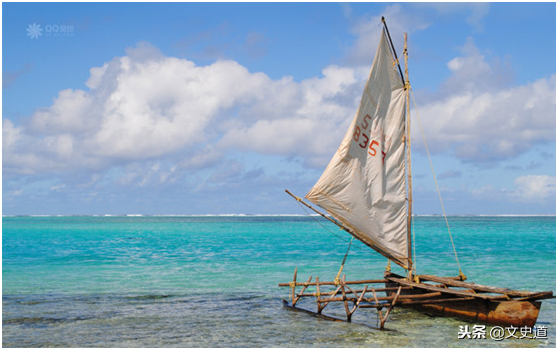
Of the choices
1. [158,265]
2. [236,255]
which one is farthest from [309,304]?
[236,255]

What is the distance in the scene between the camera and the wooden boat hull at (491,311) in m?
17.7

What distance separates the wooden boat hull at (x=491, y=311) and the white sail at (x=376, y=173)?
2.65 meters

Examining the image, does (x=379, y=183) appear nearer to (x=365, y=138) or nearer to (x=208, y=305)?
(x=365, y=138)

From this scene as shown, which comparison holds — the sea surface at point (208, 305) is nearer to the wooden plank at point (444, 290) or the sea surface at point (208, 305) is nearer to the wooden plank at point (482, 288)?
the wooden plank at point (444, 290)

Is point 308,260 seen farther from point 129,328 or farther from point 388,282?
point 129,328

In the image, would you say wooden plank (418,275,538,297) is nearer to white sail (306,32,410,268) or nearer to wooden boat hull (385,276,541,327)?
wooden boat hull (385,276,541,327)

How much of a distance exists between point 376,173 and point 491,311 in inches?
262

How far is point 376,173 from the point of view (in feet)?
71.8

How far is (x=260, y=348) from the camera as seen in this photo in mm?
Result: 16766

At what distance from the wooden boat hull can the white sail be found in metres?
2.65

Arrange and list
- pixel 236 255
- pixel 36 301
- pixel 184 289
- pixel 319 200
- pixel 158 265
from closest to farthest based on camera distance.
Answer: pixel 319 200
pixel 36 301
pixel 184 289
pixel 158 265
pixel 236 255

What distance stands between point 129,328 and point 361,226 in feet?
31.2

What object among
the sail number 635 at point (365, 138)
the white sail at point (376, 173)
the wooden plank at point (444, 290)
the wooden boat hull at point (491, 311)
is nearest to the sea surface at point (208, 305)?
the wooden boat hull at point (491, 311)

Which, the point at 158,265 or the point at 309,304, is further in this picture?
the point at 158,265
